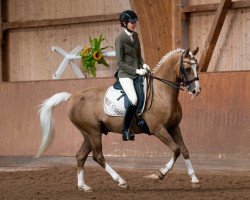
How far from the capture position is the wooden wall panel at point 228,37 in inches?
525

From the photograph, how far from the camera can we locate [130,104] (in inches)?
363

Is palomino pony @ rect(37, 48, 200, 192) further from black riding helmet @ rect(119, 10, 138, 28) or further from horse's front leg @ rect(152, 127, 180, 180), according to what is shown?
black riding helmet @ rect(119, 10, 138, 28)

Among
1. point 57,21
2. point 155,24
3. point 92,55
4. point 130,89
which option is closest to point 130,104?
point 130,89

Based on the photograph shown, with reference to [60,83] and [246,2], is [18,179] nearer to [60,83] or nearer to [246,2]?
[60,83]

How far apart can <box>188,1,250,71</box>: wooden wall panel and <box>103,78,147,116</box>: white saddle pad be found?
4.49m

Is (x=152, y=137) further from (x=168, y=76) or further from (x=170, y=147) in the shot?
(x=170, y=147)

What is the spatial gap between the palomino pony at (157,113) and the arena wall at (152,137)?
2089 mm

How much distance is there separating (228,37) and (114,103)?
4.79 meters

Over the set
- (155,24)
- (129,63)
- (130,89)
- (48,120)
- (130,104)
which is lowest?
(48,120)

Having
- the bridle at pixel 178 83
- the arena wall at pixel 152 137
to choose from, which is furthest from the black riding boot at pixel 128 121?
the arena wall at pixel 152 137

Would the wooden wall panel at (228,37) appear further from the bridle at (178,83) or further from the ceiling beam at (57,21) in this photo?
the bridle at (178,83)

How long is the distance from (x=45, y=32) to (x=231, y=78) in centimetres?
693

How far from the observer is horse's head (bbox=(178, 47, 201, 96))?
8.80 metres

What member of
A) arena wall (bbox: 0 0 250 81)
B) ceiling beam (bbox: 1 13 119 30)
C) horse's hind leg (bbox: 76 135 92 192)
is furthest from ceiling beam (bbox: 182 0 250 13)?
horse's hind leg (bbox: 76 135 92 192)
